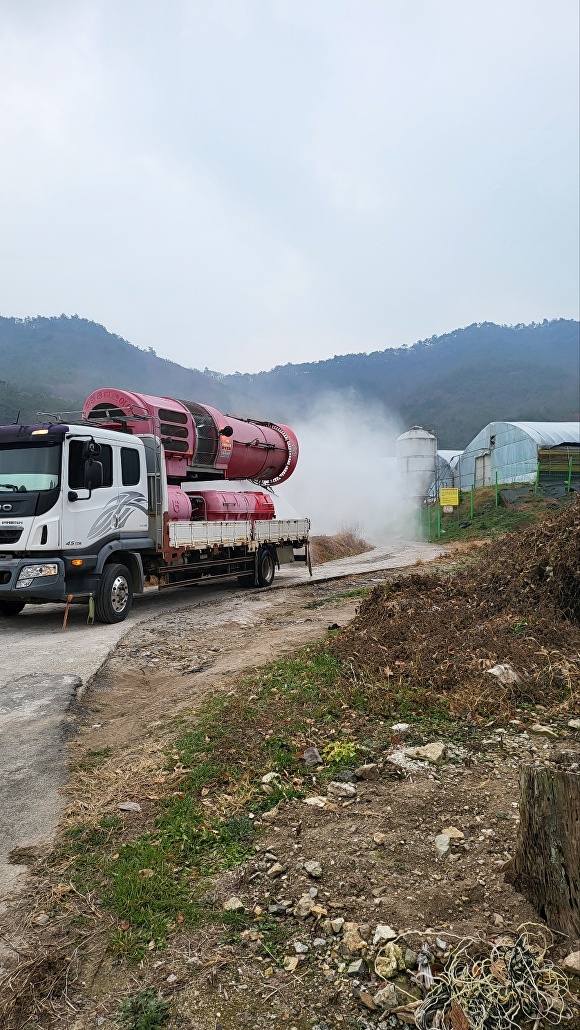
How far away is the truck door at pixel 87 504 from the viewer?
9523mm

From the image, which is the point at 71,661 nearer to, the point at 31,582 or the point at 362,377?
the point at 31,582

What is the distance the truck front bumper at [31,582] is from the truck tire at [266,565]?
598cm

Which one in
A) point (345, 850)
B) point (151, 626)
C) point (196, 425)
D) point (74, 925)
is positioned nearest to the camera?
point (74, 925)

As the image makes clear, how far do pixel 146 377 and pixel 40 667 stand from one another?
7744 cm

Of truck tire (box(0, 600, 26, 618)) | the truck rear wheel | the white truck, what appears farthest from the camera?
the truck rear wheel

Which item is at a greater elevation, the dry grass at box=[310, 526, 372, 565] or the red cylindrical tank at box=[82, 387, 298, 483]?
the red cylindrical tank at box=[82, 387, 298, 483]

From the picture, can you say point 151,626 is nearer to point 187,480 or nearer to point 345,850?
point 187,480

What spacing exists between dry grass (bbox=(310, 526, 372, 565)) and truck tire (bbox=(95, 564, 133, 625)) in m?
12.0

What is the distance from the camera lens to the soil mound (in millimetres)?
5262

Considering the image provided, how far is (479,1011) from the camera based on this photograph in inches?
Answer: 87.6

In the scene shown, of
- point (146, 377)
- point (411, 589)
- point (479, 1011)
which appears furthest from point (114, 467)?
point (146, 377)


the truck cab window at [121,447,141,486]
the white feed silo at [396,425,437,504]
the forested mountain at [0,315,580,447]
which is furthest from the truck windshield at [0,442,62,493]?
the white feed silo at [396,425,437,504]

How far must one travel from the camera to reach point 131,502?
1073 cm

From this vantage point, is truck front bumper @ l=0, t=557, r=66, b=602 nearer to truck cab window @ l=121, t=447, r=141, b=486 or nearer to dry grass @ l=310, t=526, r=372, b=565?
truck cab window @ l=121, t=447, r=141, b=486
